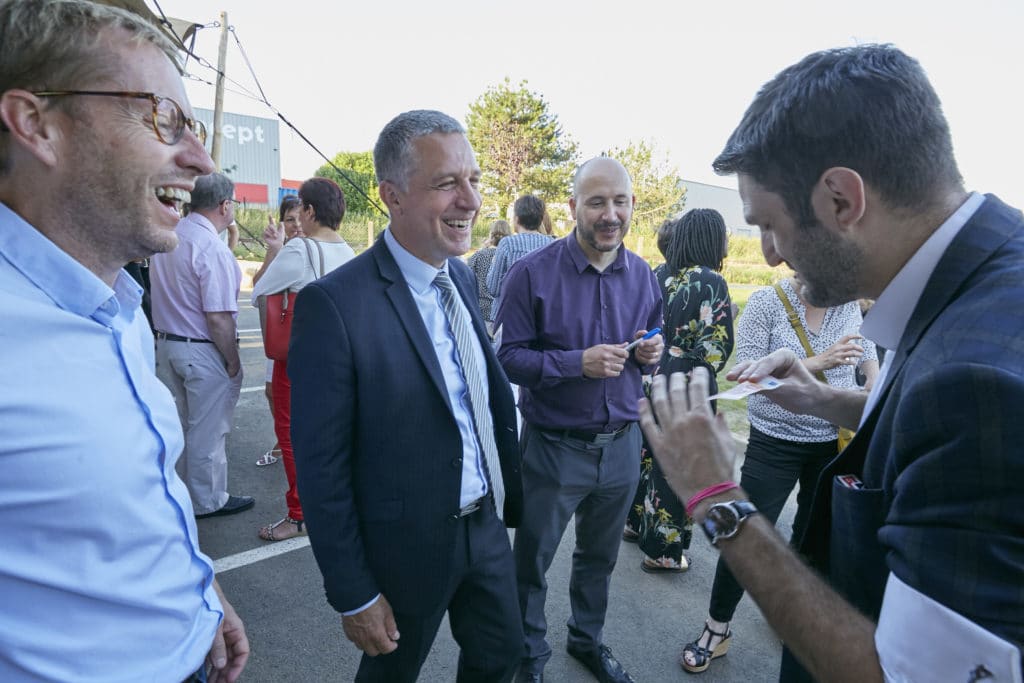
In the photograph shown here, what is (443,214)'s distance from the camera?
194 cm

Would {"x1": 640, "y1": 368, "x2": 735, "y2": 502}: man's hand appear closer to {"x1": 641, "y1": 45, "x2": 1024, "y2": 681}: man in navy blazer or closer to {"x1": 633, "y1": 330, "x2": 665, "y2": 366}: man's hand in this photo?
{"x1": 641, "y1": 45, "x2": 1024, "y2": 681}: man in navy blazer

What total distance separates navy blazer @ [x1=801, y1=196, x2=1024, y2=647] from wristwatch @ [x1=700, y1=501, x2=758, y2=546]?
198 mm

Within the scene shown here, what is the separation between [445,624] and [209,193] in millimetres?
3104

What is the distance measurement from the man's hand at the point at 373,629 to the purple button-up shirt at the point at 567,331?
1.11 m

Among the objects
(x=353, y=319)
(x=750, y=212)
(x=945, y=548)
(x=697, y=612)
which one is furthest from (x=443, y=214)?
(x=697, y=612)

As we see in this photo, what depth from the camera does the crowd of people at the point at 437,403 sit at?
2.74 feet

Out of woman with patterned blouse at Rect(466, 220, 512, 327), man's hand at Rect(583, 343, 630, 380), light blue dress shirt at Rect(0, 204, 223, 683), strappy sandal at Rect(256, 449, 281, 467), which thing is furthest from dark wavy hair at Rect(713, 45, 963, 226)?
strappy sandal at Rect(256, 449, 281, 467)

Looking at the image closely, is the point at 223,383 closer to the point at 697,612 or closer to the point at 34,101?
the point at 34,101

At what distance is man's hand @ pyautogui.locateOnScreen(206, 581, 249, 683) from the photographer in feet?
4.68

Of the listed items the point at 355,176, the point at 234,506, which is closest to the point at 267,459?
the point at 234,506

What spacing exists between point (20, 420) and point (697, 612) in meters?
3.20

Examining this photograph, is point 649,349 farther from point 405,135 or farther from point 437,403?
point 405,135

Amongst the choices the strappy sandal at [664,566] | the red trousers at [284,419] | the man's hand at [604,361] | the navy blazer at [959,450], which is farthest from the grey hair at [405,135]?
the strappy sandal at [664,566]

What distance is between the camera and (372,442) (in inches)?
67.3
